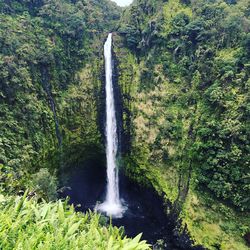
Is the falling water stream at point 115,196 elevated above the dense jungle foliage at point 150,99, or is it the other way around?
the dense jungle foliage at point 150,99

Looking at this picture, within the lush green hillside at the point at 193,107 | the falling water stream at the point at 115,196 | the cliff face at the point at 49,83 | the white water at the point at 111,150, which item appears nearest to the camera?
the lush green hillside at the point at 193,107

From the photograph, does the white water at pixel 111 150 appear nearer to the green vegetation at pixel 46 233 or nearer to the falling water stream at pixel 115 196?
the falling water stream at pixel 115 196

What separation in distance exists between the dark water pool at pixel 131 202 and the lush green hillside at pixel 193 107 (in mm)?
1164

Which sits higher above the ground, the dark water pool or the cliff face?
the cliff face

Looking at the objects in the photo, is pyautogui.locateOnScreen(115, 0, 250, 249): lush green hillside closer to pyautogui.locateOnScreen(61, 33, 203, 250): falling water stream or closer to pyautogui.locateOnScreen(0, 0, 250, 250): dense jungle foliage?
pyautogui.locateOnScreen(0, 0, 250, 250): dense jungle foliage

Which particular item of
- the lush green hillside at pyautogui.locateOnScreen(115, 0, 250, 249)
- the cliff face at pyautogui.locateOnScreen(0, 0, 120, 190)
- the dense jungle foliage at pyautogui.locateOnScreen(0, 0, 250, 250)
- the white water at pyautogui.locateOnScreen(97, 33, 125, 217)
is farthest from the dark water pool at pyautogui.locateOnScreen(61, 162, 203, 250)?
the cliff face at pyautogui.locateOnScreen(0, 0, 120, 190)

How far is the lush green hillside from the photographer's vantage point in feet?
56.9

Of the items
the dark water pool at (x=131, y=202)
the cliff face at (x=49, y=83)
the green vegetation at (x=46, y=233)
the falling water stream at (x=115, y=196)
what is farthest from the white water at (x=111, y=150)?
the green vegetation at (x=46, y=233)

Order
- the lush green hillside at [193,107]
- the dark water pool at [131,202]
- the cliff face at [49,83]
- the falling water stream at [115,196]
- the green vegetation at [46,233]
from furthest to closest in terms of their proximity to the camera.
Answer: the falling water stream at [115,196], the cliff face at [49,83], the dark water pool at [131,202], the lush green hillside at [193,107], the green vegetation at [46,233]

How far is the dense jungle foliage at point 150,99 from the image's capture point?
17359 millimetres

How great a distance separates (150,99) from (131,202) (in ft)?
28.5

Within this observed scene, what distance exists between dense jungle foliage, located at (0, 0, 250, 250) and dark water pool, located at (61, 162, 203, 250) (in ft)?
3.14

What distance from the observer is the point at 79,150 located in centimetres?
2323

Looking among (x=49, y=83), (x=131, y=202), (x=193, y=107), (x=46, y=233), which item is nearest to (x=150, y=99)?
(x=193, y=107)
